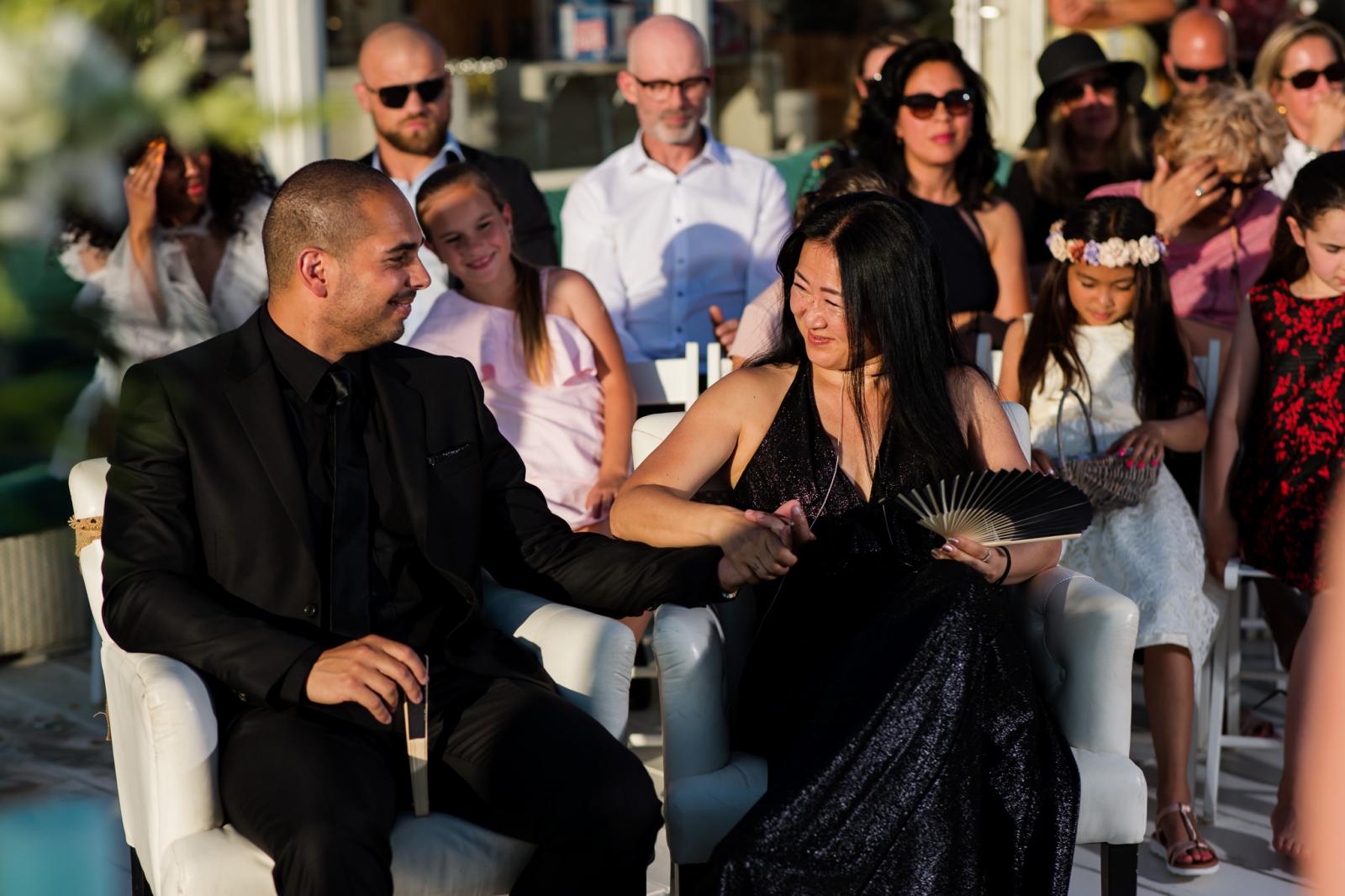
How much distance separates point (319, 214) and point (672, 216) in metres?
2.61

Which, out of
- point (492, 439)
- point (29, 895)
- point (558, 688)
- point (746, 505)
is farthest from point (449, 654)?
point (29, 895)

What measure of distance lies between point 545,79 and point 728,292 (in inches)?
82.0

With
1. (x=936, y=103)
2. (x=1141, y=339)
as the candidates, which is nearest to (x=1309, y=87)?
(x=936, y=103)

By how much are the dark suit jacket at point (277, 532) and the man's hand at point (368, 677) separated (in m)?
0.05

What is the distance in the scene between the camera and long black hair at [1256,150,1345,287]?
12.7ft

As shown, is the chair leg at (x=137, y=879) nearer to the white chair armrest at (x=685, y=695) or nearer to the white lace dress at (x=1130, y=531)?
the white chair armrest at (x=685, y=695)

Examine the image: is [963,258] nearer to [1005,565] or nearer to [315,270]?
[1005,565]

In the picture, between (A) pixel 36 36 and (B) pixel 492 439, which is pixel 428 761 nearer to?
(B) pixel 492 439

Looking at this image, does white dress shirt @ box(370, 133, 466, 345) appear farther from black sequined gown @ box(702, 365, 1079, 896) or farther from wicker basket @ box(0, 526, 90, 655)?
wicker basket @ box(0, 526, 90, 655)

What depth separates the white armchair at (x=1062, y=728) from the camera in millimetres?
2795

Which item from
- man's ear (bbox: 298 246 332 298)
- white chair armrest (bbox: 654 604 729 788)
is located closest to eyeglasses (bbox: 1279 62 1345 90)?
white chair armrest (bbox: 654 604 729 788)

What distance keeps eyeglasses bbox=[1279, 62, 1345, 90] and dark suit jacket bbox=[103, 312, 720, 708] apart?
3885 millimetres

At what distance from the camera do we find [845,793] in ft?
8.76

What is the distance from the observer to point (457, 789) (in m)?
2.70
